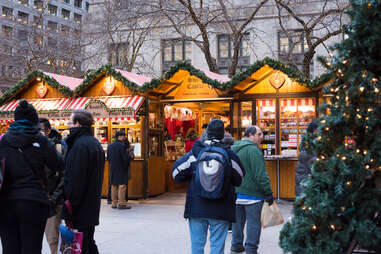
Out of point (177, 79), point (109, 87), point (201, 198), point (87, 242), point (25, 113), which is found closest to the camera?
point (25, 113)

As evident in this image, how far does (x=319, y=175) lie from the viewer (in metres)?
4.08

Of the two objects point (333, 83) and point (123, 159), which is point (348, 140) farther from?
point (123, 159)

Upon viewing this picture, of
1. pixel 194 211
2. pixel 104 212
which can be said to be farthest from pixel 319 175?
pixel 104 212

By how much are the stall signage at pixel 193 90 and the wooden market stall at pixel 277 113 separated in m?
0.86

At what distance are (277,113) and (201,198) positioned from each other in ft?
26.8

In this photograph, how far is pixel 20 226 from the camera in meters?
4.34

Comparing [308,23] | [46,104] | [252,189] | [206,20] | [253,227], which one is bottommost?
[253,227]

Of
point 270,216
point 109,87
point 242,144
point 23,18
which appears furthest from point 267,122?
point 23,18

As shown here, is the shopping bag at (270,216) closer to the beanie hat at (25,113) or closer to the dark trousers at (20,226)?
the dark trousers at (20,226)

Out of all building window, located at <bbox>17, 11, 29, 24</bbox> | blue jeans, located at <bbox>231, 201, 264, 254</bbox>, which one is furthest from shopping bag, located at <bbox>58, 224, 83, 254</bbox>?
building window, located at <bbox>17, 11, 29, 24</bbox>

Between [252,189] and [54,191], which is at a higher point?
[54,191]

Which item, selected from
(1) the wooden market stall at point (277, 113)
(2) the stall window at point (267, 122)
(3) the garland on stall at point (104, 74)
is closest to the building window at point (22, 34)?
(3) the garland on stall at point (104, 74)

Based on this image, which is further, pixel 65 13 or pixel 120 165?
pixel 65 13

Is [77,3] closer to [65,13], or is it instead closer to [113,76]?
[65,13]
